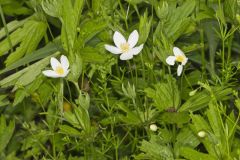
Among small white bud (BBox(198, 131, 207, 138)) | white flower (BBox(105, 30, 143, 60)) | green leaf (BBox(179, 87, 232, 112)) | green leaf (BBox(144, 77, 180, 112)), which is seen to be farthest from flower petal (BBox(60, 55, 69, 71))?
small white bud (BBox(198, 131, 207, 138))

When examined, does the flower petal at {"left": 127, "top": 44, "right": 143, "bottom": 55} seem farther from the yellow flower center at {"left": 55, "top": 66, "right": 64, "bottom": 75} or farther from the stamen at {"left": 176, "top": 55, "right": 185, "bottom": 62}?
the yellow flower center at {"left": 55, "top": 66, "right": 64, "bottom": 75}

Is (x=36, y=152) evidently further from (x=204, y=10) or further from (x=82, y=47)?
(x=204, y=10)

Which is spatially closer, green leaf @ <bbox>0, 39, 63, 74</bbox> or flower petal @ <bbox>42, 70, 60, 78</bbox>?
flower petal @ <bbox>42, 70, 60, 78</bbox>

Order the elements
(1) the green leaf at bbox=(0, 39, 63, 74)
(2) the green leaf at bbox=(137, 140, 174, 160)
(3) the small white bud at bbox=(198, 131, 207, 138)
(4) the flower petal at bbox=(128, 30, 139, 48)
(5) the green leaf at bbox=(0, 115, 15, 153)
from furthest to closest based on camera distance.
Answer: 1. (5) the green leaf at bbox=(0, 115, 15, 153)
2. (1) the green leaf at bbox=(0, 39, 63, 74)
3. (4) the flower petal at bbox=(128, 30, 139, 48)
4. (2) the green leaf at bbox=(137, 140, 174, 160)
5. (3) the small white bud at bbox=(198, 131, 207, 138)

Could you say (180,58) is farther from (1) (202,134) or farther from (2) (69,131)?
(2) (69,131)

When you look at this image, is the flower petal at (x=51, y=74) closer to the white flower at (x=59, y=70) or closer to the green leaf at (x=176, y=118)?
the white flower at (x=59, y=70)

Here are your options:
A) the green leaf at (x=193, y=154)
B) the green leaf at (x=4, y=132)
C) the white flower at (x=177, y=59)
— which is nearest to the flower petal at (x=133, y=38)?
the white flower at (x=177, y=59)
